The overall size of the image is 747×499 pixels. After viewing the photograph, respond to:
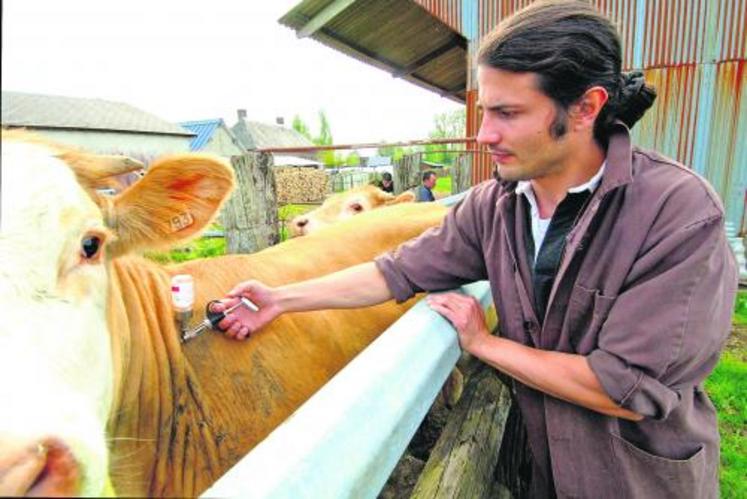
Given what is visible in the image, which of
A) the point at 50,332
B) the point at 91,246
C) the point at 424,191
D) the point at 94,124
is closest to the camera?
the point at 94,124

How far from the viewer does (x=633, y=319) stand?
1555 millimetres

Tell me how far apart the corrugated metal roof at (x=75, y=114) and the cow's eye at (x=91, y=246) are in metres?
0.73

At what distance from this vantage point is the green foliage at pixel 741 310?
5.87 meters

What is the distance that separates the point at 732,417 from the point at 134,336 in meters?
4.23

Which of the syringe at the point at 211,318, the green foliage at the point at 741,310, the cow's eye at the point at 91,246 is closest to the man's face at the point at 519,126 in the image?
the syringe at the point at 211,318

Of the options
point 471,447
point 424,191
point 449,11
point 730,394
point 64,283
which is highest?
point 449,11

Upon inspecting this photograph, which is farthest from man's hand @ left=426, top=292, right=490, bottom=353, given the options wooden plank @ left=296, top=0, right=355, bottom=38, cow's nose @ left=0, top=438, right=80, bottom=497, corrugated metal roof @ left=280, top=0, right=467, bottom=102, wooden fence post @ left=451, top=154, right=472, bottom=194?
wooden fence post @ left=451, top=154, right=472, bottom=194

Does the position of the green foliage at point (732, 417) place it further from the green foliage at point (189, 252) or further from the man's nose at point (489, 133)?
the green foliage at point (189, 252)

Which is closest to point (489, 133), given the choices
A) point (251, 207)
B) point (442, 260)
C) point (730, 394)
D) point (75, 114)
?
point (442, 260)

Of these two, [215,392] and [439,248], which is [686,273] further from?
[215,392]

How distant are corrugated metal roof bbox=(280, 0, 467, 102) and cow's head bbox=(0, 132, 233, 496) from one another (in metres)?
5.68

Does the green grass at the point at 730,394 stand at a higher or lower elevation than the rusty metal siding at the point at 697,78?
lower

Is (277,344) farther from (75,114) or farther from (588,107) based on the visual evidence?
(75,114)

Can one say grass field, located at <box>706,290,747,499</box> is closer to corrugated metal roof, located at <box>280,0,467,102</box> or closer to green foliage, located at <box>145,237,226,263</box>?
green foliage, located at <box>145,237,226,263</box>
